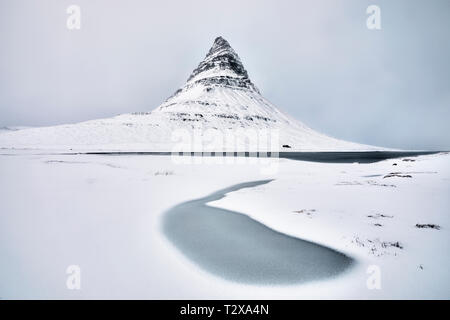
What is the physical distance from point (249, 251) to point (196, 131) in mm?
105761

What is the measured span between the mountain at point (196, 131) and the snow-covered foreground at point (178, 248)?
54.3 m

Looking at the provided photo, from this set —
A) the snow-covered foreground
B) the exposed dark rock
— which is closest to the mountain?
the snow-covered foreground

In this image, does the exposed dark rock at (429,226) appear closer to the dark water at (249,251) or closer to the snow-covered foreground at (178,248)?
the snow-covered foreground at (178,248)

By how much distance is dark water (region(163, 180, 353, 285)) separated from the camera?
564cm

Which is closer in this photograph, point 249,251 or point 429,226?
point 249,251

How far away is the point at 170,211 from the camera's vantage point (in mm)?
10695

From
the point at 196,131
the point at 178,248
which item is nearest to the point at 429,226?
the point at 178,248

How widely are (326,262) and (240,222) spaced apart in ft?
12.2

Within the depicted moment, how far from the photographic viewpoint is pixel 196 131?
110250mm

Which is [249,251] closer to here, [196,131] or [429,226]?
[429,226]

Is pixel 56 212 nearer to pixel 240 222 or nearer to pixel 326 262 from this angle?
pixel 240 222

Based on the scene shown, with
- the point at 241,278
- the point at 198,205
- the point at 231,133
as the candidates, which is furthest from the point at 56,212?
the point at 231,133

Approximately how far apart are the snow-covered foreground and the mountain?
5427 centimetres

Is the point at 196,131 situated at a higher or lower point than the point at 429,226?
higher
